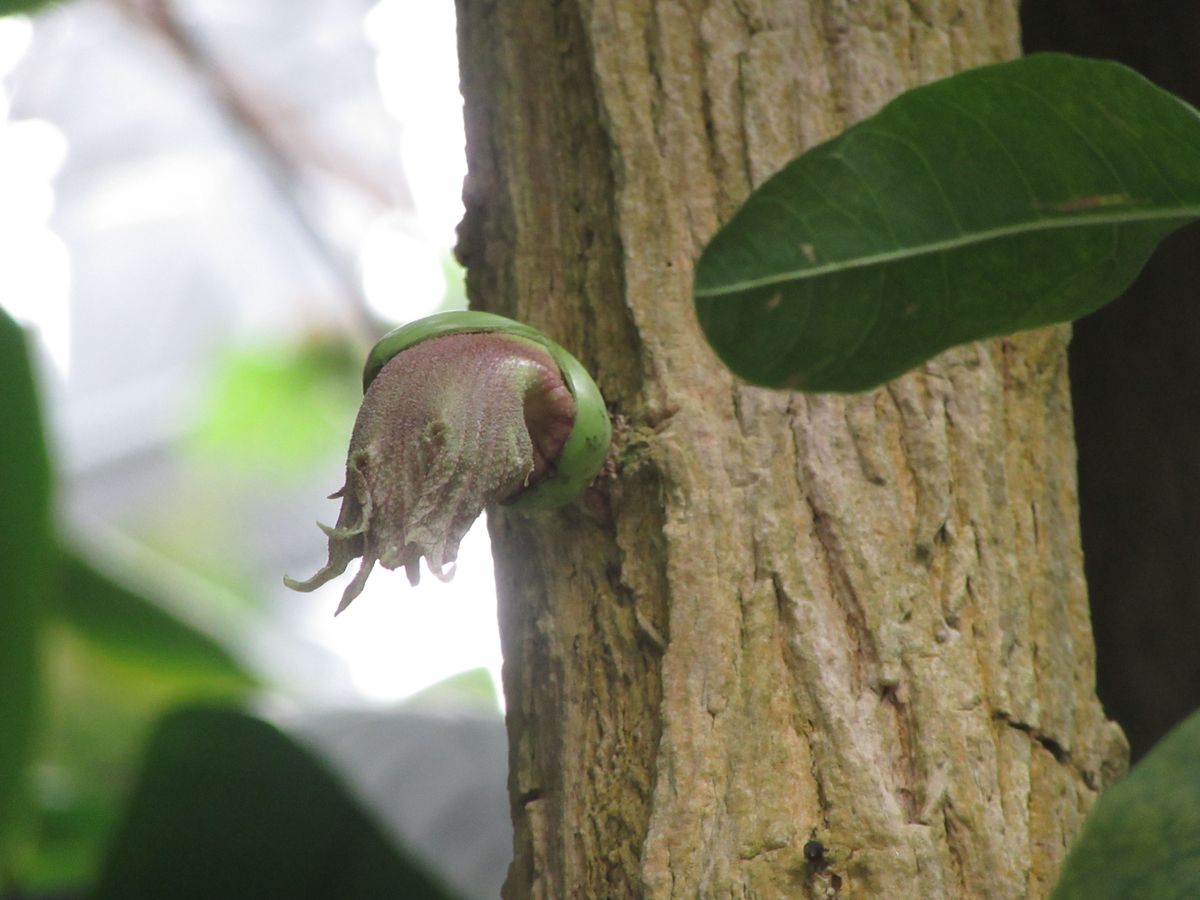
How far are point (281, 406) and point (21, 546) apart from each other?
214 cm

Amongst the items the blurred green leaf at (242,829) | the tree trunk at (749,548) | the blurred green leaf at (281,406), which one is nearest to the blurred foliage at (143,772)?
the blurred green leaf at (242,829)

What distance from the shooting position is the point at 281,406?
10.7 feet

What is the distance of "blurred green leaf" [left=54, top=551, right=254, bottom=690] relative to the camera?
1474 mm

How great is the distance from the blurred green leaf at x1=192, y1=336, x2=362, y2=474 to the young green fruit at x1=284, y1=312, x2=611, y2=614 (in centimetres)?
248

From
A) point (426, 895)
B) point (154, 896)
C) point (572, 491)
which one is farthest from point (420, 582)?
point (154, 896)

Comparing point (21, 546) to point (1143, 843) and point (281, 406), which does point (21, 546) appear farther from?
point (281, 406)

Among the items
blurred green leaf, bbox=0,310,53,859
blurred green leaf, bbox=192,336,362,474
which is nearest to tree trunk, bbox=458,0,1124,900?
blurred green leaf, bbox=0,310,53,859

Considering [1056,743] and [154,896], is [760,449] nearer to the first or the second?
[1056,743]

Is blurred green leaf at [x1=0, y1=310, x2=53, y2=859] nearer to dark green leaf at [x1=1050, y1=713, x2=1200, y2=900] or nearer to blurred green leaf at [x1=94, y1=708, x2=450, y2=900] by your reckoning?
blurred green leaf at [x1=94, y1=708, x2=450, y2=900]

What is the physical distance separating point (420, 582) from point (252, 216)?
3018mm

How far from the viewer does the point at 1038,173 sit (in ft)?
1.64

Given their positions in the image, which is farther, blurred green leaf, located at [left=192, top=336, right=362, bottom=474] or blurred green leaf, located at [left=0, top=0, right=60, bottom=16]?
blurred green leaf, located at [left=192, top=336, right=362, bottom=474]

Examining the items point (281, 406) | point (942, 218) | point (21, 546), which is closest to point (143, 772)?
point (21, 546)

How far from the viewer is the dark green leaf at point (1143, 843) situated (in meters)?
0.44
